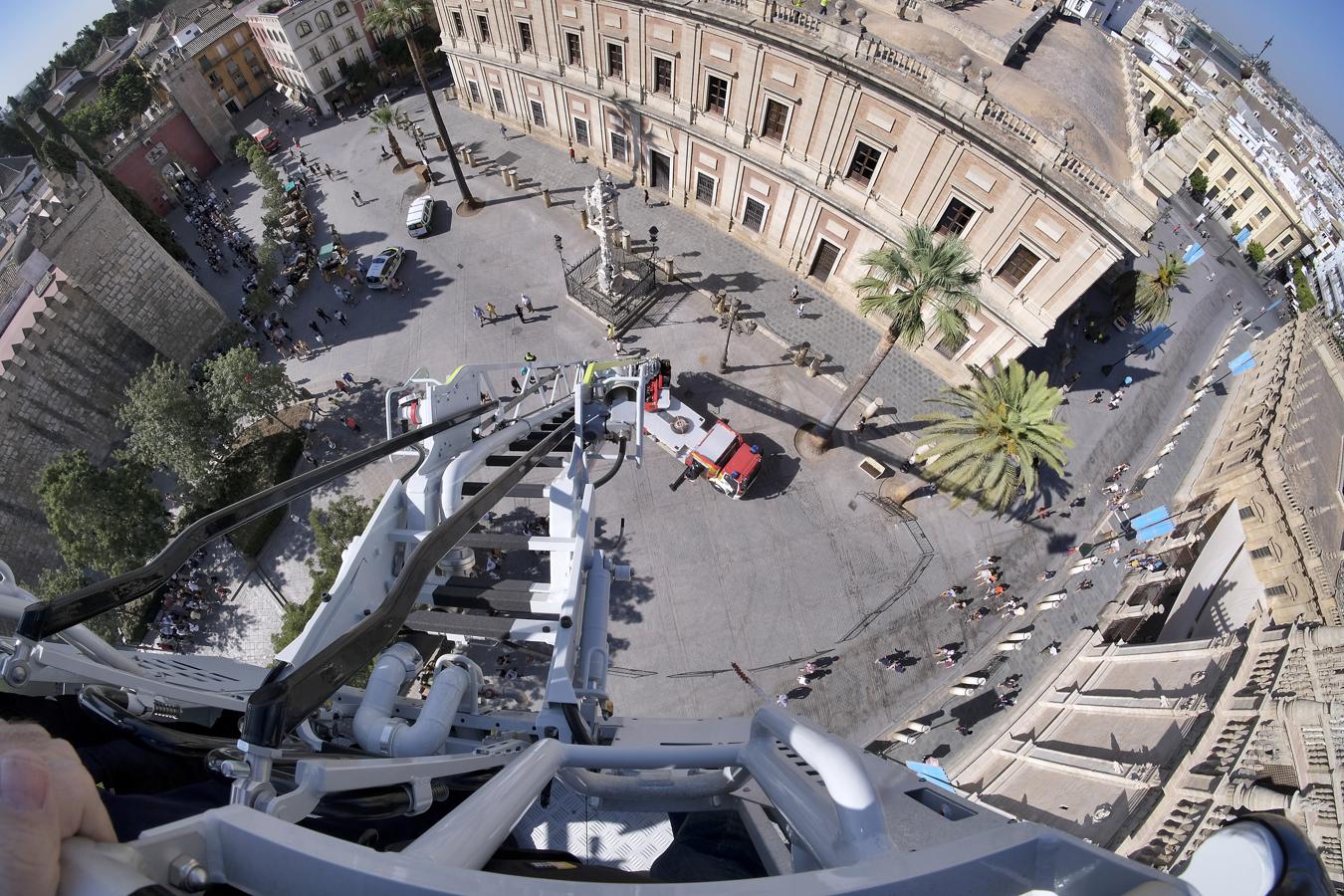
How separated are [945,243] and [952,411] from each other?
11858 millimetres

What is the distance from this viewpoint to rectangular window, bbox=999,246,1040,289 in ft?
77.8

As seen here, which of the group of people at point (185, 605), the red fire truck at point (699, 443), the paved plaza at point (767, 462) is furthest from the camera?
the red fire truck at point (699, 443)

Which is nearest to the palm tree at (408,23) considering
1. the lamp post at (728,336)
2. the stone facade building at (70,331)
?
the stone facade building at (70,331)

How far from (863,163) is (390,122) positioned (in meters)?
31.9

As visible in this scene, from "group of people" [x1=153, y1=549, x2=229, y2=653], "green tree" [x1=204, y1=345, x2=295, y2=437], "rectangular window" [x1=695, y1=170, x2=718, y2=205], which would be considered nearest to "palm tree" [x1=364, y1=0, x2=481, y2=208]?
"rectangular window" [x1=695, y1=170, x2=718, y2=205]

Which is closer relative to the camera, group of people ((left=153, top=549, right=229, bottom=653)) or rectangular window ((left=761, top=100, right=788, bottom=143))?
group of people ((left=153, top=549, right=229, bottom=653))

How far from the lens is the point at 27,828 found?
76.9 inches

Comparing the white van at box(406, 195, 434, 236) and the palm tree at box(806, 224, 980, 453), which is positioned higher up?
the white van at box(406, 195, 434, 236)

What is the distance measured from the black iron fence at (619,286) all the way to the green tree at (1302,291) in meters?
42.5

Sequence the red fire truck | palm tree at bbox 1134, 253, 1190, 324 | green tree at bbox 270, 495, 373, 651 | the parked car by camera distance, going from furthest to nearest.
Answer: the parked car, palm tree at bbox 1134, 253, 1190, 324, the red fire truck, green tree at bbox 270, 495, 373, 651

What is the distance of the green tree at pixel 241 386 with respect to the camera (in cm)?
2406

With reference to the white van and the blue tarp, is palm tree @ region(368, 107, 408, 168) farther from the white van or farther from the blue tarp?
the blue tarp

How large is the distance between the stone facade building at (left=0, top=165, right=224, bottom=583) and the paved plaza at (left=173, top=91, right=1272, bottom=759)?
5.75 meters

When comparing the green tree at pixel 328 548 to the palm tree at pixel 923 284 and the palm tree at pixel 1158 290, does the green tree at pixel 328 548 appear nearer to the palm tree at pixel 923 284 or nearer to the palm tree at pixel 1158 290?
the palm tree at pixel 923 284
